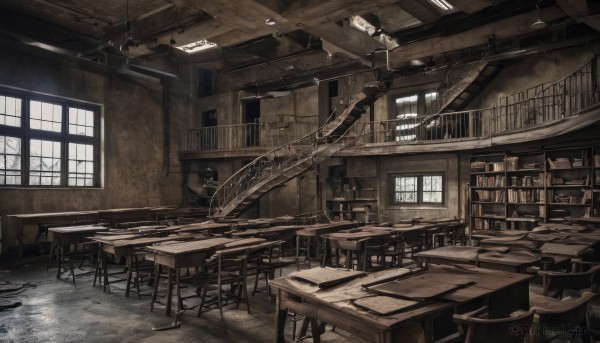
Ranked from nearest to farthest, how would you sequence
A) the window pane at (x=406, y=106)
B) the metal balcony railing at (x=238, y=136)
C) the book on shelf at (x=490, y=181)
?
the book on shelf at (x=490, y=181) → the window pane at (x=406, y=106) → the metal balcony railing at (x=238, y=136)

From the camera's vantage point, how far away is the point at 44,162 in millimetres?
11461

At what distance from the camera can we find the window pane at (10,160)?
10461 mm

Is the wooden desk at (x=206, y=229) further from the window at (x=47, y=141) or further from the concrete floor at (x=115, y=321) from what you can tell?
the window at (x=47, y=141)

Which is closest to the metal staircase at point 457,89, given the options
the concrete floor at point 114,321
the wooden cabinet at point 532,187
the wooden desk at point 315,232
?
the wooden cabinet at point 532,187

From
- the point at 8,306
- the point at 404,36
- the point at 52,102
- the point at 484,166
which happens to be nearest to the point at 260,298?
the point at 8,306

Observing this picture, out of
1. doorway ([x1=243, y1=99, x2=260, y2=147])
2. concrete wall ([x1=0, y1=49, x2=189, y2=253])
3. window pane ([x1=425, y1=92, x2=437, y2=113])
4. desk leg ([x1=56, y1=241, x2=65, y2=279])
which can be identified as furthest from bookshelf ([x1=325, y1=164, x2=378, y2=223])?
desk leg ([x1=56, y1=241, x2=65, y2=279])

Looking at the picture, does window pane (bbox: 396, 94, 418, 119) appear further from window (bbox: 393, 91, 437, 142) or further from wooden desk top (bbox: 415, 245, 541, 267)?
wooden desk top (bbox: 415, 245, 541, 267)

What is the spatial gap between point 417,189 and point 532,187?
11.8ft

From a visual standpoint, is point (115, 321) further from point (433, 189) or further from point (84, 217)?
point (433, 189)

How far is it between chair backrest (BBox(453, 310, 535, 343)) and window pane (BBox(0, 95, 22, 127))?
1236cm

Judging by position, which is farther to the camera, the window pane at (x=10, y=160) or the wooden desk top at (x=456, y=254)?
the window pane at (x=10, y=160)

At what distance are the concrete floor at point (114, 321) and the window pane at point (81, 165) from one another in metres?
6.39

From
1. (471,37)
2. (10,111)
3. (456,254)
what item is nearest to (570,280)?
(456,254)

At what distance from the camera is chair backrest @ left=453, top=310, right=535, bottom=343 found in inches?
85.9
